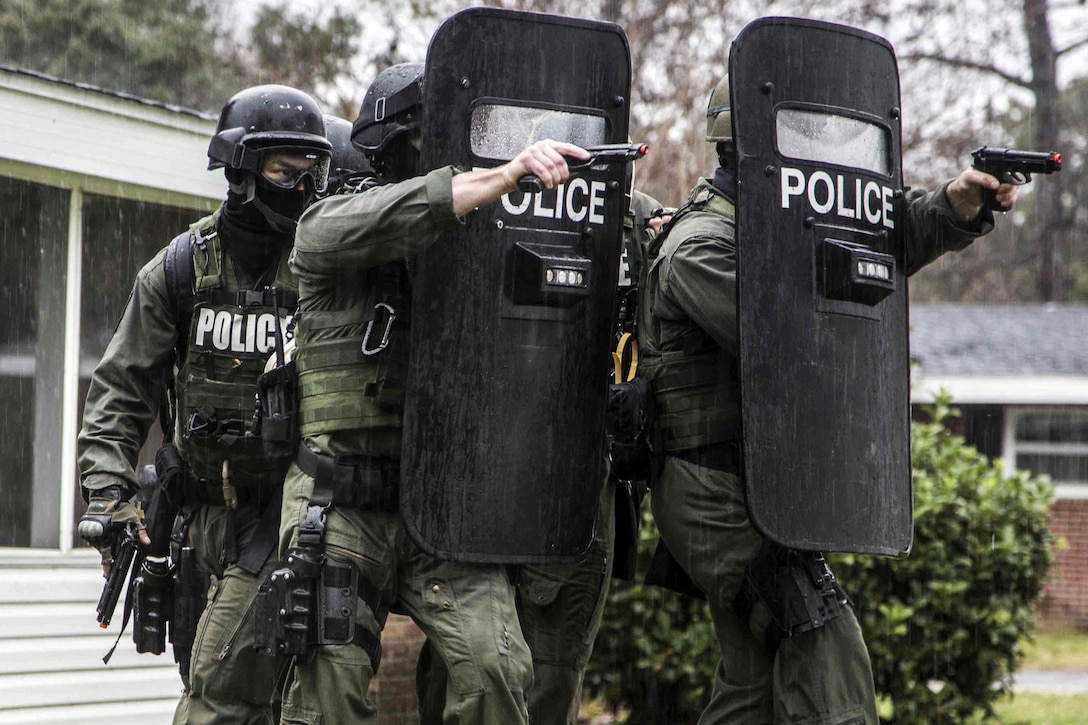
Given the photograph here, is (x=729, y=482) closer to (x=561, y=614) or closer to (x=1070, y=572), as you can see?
(x=561, y=614)

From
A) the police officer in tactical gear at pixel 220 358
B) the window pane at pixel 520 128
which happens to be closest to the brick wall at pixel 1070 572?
the police officer in tactical gear at pixel 220 358

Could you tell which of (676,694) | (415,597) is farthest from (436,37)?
(676,694)

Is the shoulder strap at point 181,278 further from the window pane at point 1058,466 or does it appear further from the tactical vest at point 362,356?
the window pane at point 1058,466

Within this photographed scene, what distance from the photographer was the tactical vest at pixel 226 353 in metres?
4.49

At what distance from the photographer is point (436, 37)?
3713 mm

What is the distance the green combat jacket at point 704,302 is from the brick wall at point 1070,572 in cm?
1425

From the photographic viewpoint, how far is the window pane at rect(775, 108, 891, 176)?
3846mm

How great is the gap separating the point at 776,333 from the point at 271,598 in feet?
4.92

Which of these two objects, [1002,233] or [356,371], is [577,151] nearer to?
[356,371]

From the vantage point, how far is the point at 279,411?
3.90 metres

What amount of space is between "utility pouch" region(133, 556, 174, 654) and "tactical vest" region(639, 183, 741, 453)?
5.83 feet

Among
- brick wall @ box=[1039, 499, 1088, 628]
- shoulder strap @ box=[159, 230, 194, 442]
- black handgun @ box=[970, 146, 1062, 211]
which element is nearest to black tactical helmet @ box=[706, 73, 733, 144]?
black handgun @ box=[970, 146, 1062, 211]

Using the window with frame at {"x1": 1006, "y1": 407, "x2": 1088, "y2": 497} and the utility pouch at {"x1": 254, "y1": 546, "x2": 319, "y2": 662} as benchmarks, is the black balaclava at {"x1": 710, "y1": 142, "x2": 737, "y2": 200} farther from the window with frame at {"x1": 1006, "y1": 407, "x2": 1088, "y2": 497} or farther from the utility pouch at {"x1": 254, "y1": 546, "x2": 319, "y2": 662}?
the window with frame at {"x1": 1006, "y1": 407, "x2": 1088, "y2": 497}

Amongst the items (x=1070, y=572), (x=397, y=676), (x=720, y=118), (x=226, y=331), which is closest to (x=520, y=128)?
(x=720, y=118)
